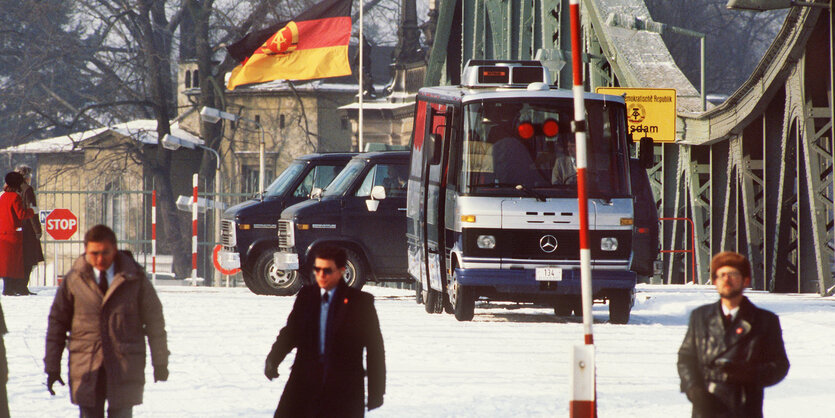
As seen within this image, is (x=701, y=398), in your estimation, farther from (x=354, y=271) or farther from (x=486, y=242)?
(x=354, y=271)

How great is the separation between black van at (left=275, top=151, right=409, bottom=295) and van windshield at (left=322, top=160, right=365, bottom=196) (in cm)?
1

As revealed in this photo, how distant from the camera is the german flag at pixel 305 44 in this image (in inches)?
1380

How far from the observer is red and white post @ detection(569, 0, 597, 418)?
7121 millimetres

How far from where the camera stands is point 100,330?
21.9ft

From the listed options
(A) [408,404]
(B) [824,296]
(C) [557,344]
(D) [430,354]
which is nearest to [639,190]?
(B) [824,296]

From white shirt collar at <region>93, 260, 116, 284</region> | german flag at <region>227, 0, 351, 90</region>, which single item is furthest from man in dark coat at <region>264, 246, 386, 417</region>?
german flag at <region>227, 0, 351, 90</region>

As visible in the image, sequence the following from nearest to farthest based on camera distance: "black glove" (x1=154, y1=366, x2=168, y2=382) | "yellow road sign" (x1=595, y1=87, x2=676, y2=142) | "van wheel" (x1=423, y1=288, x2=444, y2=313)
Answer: "black glove" (x1=154, y1=366, x2=168, y2=382), "van wheel" (x1=423, y1=288, x2=444, y2=313), "yellow road sign" (x1=595, y1=87, x2=676, y2=142)

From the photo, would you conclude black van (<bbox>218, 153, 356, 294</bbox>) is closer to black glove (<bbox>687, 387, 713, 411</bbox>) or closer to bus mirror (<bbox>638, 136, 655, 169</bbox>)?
bus mirror (<bbox>638, 136, 655, 169</bbox>)

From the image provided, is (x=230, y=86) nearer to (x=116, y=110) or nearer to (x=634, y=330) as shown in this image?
(x=116, y=110)

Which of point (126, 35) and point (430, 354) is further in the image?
point (126, 35)

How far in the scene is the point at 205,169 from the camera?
2085 inches

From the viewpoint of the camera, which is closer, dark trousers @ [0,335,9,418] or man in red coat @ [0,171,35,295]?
dark trousers @ [0,335,9,418]

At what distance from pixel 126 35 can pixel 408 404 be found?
143 feet

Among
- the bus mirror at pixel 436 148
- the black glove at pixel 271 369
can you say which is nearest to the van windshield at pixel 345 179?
the bus mirror at pixel 436 148
